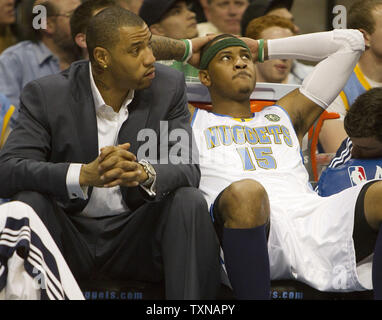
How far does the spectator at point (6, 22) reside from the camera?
4.64 m

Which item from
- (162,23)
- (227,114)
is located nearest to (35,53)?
(162,23)

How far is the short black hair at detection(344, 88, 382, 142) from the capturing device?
9.48 ft

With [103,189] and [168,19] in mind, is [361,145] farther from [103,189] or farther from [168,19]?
[168,19]

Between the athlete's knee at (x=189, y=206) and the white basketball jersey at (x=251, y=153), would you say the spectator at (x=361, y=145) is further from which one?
the athlete's knee at (x=189, y=206)

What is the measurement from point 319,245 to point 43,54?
2.26m

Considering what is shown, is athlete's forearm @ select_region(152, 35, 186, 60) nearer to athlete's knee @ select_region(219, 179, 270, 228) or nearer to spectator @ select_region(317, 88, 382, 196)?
spectator @ select_region(317, 88, 382, 196)

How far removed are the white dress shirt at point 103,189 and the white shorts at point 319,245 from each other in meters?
0.58

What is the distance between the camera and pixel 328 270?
8.79 ft

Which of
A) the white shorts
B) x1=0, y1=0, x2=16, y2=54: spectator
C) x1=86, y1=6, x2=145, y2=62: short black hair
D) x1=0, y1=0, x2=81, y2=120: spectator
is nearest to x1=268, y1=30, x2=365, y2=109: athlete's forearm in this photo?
the white shorts

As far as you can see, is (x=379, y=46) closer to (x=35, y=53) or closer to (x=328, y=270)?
(x=328, y=270)

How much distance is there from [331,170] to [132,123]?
86 centimetres

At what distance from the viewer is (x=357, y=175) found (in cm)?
298

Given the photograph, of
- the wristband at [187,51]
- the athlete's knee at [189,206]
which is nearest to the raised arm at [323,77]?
the wristband at [187,51]

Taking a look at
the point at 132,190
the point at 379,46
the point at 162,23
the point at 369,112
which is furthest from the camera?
the point at 162,23
